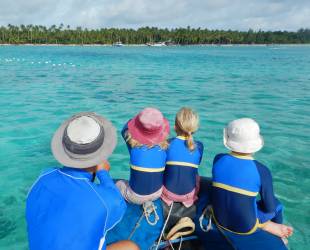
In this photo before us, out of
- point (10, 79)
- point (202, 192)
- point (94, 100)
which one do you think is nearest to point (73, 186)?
point (202, 192)

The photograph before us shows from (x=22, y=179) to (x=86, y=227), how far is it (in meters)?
4.83

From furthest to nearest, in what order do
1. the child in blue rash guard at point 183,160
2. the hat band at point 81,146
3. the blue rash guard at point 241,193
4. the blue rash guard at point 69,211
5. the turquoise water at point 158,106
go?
1. the turquoise water at point 158,106
2. the child in blue rash guard at point 183,160
3. the blue rash guard at point 241,193
4. the hat band at point 81,146
5. the blue rash guard at point 69,211

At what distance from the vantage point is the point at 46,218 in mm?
2258

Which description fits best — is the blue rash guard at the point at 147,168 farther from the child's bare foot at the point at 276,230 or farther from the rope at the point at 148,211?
the child's bare foot at the point at 276,230

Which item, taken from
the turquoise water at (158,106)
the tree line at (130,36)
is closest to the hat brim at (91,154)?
the turquoise water at (158,106)

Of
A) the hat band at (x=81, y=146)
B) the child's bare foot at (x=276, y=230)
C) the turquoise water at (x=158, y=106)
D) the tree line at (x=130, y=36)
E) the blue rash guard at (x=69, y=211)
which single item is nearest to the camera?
the blue rash guard at (x=69, y=211)

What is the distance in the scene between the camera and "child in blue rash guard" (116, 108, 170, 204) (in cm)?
382

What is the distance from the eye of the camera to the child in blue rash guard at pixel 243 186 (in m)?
3.35

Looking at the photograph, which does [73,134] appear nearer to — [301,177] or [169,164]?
[169,164]

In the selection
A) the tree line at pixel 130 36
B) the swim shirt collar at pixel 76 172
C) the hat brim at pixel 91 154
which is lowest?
the tree line at pixel 130 36

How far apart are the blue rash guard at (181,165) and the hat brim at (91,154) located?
57.6 inches

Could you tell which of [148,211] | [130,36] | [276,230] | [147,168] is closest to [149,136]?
[147,168]

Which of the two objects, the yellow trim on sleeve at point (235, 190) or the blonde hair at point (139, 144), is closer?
the yellow trim on sleeve at point (235, 190)

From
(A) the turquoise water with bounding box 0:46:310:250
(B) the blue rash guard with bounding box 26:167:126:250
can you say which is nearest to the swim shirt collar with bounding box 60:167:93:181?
(B) the blue rash guard with bounding box 26:167:126:250
